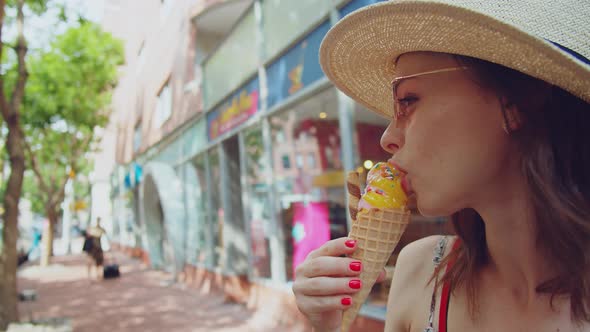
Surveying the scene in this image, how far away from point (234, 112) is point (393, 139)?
8864mm

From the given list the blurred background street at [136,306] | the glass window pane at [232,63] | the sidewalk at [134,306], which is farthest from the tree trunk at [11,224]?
the glass window pane at [232,63]

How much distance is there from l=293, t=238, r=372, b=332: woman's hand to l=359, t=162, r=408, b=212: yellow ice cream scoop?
0.21m

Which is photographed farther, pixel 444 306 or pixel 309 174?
pixel 309 174

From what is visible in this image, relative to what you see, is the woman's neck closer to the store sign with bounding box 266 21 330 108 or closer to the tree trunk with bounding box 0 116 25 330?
the store sign with bounding box 266 21 330 108

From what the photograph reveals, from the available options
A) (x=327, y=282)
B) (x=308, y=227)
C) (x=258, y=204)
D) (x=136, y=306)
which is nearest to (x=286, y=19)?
(x=308, y=227)

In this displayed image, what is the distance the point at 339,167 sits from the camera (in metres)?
6.61

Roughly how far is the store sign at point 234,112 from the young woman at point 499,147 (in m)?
7.66

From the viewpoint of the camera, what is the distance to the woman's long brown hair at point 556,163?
1.25 metres

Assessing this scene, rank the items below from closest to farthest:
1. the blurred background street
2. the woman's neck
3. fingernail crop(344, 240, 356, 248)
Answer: the woman's neck < fingernail crop(344, 240, 356, 248) < the blurred background street

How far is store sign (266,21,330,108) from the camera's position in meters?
6.54

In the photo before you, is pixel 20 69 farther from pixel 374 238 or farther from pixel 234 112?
pixel 374 238

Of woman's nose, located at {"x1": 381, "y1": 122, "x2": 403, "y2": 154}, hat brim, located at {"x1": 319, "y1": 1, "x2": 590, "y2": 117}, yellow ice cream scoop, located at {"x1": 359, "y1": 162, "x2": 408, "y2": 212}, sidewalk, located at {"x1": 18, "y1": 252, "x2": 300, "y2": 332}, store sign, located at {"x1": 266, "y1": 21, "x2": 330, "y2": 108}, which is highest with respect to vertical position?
store sign, located at {"x1": 266, "y1": 21, "x2": 330, "y2": 108}

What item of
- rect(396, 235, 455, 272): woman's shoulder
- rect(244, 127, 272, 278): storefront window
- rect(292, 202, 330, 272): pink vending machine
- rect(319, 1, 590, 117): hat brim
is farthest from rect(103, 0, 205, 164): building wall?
rect(396, 235, 455, 272): woman's shoulder

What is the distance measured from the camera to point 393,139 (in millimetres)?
1442
